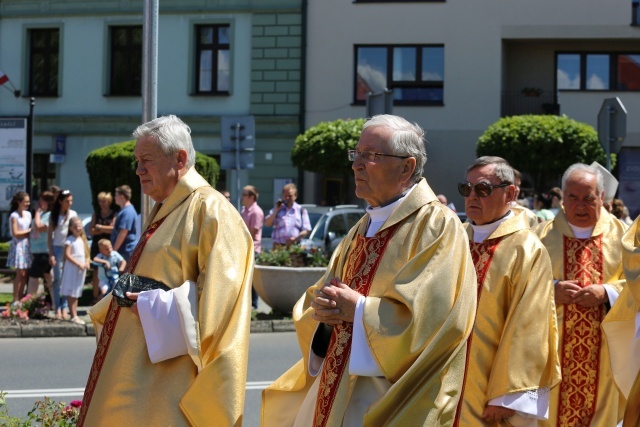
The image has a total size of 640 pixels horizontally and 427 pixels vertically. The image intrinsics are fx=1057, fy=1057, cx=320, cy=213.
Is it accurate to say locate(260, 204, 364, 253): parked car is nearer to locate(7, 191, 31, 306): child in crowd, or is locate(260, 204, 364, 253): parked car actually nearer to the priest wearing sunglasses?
locate(7, 191, 31, 306): child in crowd

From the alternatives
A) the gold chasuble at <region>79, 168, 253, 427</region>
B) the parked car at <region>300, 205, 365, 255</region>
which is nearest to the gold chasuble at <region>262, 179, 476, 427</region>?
the gold chasuble at <region>79, 168, 253, 427</region>

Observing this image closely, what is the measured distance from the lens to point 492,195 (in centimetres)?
516

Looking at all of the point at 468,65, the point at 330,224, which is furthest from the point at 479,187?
the point at 468,65

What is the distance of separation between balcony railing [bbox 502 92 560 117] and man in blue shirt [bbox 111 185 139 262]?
1683 cm

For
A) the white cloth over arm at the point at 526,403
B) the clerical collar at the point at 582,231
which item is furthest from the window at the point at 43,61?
the white cloth over arm at the point at 526,403

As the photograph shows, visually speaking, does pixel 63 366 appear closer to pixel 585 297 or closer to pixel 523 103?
pixel 585 297

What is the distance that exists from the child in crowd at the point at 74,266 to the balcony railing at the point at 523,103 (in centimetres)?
1756

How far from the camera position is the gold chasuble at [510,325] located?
4.66m

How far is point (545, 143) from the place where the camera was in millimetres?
24094

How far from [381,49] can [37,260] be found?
16375 mm

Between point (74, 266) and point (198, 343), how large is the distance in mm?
8168

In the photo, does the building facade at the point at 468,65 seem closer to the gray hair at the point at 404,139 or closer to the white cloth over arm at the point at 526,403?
the white cloth over arm at the point at 526,403

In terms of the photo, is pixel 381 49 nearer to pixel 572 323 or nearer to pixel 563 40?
pixel 563 40

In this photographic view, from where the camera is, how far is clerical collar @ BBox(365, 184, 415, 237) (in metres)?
4.02
